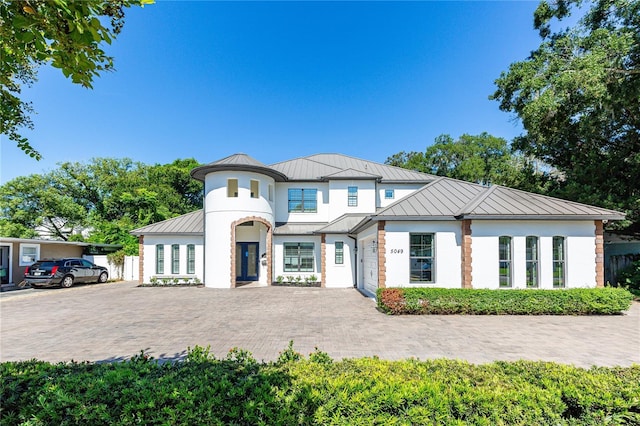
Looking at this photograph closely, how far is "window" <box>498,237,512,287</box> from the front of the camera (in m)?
11.6

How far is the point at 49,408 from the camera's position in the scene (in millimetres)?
2814

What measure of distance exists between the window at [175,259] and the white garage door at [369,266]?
11468 mm

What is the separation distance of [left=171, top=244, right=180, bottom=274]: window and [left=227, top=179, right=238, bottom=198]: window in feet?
16.1

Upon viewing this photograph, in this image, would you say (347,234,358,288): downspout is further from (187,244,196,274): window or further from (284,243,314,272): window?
(187,244,196,274): window

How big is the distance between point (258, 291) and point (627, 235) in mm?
19751

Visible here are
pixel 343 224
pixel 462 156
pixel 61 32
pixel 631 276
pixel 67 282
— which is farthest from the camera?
pixel 462 156

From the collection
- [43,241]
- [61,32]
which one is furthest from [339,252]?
[43,241]

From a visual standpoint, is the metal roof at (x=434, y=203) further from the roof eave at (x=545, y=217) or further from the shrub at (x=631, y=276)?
the shrub at (x=631, y=276)

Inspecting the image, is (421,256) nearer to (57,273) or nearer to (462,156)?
(57,273)

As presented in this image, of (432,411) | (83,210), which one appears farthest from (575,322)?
(83,210)

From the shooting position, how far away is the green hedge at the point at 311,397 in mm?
2805

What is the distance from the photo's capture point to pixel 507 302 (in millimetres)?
10367

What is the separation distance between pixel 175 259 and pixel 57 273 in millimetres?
6402

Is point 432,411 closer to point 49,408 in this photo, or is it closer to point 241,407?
point 241,407
